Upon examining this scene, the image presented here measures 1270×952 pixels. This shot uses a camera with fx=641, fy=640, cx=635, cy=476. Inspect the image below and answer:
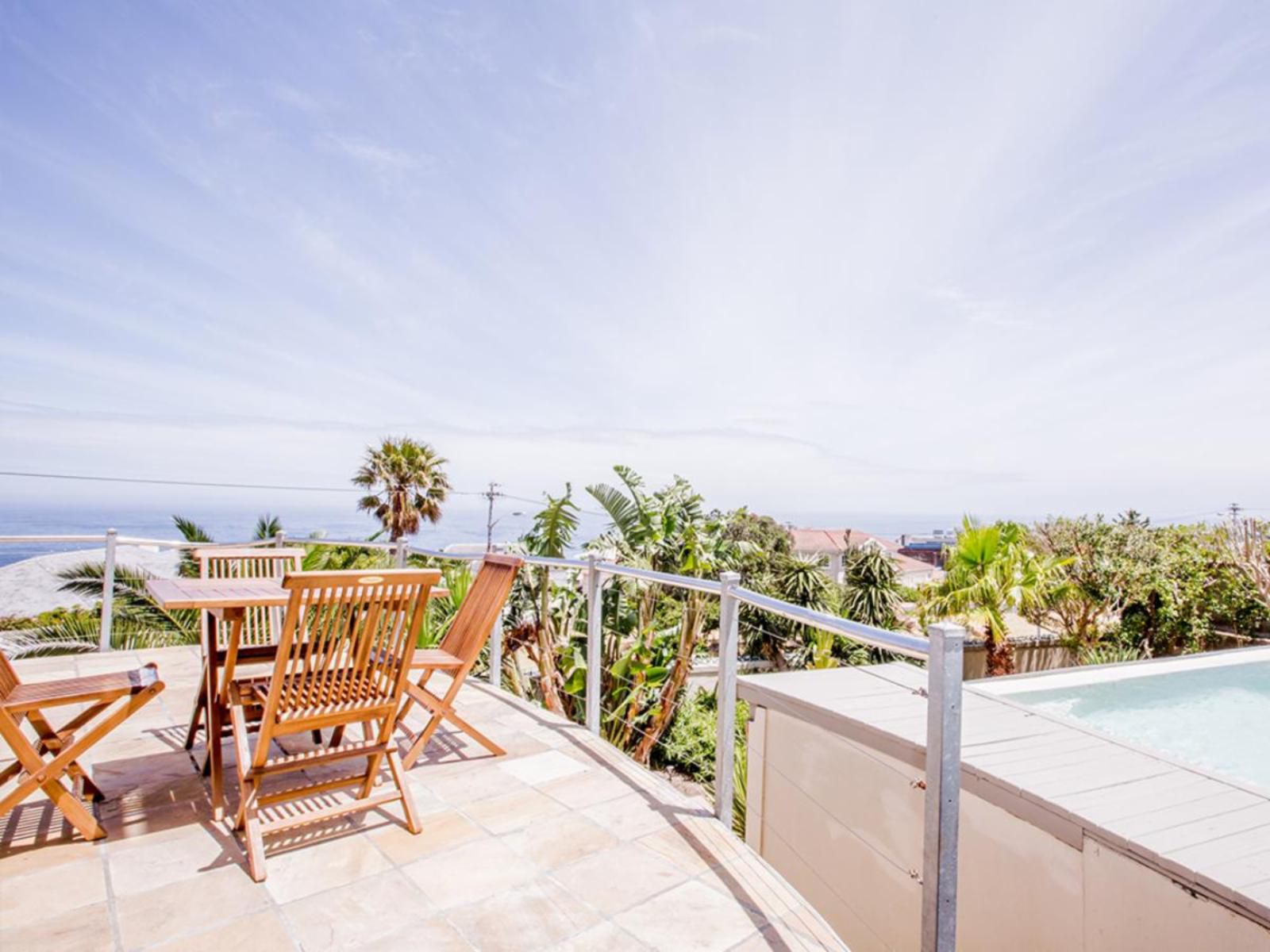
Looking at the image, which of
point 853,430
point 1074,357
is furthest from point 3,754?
point 853,430

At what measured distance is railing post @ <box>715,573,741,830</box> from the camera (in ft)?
8.47

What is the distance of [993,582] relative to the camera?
12.1 m

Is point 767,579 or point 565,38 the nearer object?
point 565,38

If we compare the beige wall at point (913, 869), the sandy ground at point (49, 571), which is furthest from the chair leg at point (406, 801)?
the sandy ground at point (49, 571)

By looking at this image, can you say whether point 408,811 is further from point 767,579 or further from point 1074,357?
point 1074,357

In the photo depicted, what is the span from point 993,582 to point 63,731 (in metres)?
13.1

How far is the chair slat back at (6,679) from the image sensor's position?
2.53 meters

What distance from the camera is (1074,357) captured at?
18.6 m

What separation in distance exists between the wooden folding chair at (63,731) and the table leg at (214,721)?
251mm

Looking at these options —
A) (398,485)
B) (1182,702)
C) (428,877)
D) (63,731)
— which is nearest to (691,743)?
(1182,702)

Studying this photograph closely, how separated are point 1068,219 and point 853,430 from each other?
115 feet

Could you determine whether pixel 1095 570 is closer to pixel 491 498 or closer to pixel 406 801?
pixel 406 801

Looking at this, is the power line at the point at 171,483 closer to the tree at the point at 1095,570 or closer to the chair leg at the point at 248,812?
the chair leg at the point at 248,812

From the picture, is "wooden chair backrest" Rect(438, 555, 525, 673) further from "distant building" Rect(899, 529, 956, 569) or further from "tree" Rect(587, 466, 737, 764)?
"distant building" Rect(899, 529, 956, 569)
